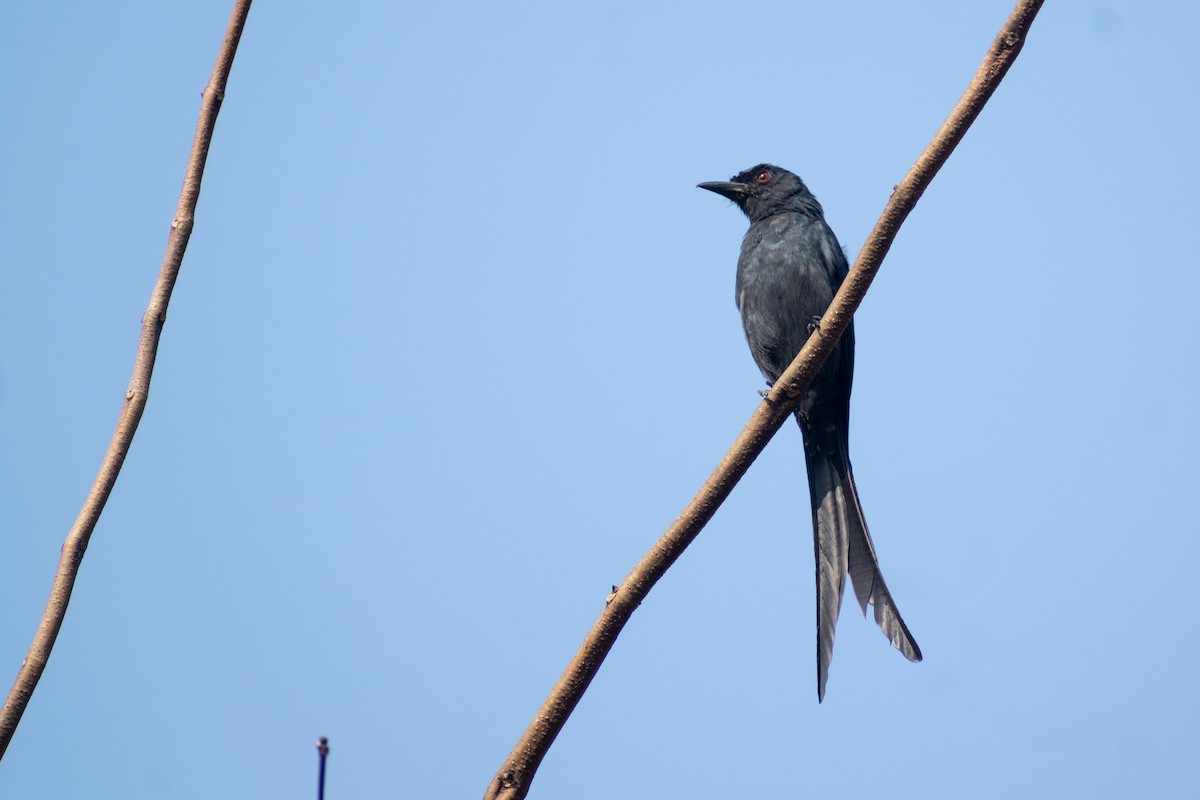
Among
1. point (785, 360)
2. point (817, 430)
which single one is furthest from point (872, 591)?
point (785, 360)

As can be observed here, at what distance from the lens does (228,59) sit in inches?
96.4

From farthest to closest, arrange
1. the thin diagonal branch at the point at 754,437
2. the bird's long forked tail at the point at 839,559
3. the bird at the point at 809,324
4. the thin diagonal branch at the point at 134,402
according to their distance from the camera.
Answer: the bird at the point at 809,324
the bird's long forked tail at the point at 839,559
the thin diagonal branch at the point at 754,437
the thin diagonal branch at the point at 134,402

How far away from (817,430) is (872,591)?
1513 millimetres

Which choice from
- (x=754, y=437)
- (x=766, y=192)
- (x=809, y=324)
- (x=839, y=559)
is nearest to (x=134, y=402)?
(x=754, y=437)

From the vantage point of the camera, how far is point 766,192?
21.1ft

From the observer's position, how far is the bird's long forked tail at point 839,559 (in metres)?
3.82

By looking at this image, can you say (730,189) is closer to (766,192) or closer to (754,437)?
(766,192)

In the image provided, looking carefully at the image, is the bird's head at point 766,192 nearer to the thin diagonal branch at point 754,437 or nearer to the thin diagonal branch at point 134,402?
the thin diagonal branch at point 754,437

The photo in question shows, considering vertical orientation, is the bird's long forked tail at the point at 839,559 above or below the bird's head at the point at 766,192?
below

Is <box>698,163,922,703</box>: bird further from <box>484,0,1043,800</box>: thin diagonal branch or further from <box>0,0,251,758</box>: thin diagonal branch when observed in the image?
<box>0,0,251,758</box>: thin diagonal branch

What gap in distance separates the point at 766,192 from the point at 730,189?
26 cm

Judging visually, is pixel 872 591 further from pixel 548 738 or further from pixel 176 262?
pixel 176 262

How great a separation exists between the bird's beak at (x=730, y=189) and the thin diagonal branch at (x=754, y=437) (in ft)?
11.2

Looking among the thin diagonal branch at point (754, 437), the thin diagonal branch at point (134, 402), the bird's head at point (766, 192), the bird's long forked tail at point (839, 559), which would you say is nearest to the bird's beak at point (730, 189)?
the bird's head at point (766, 192)
